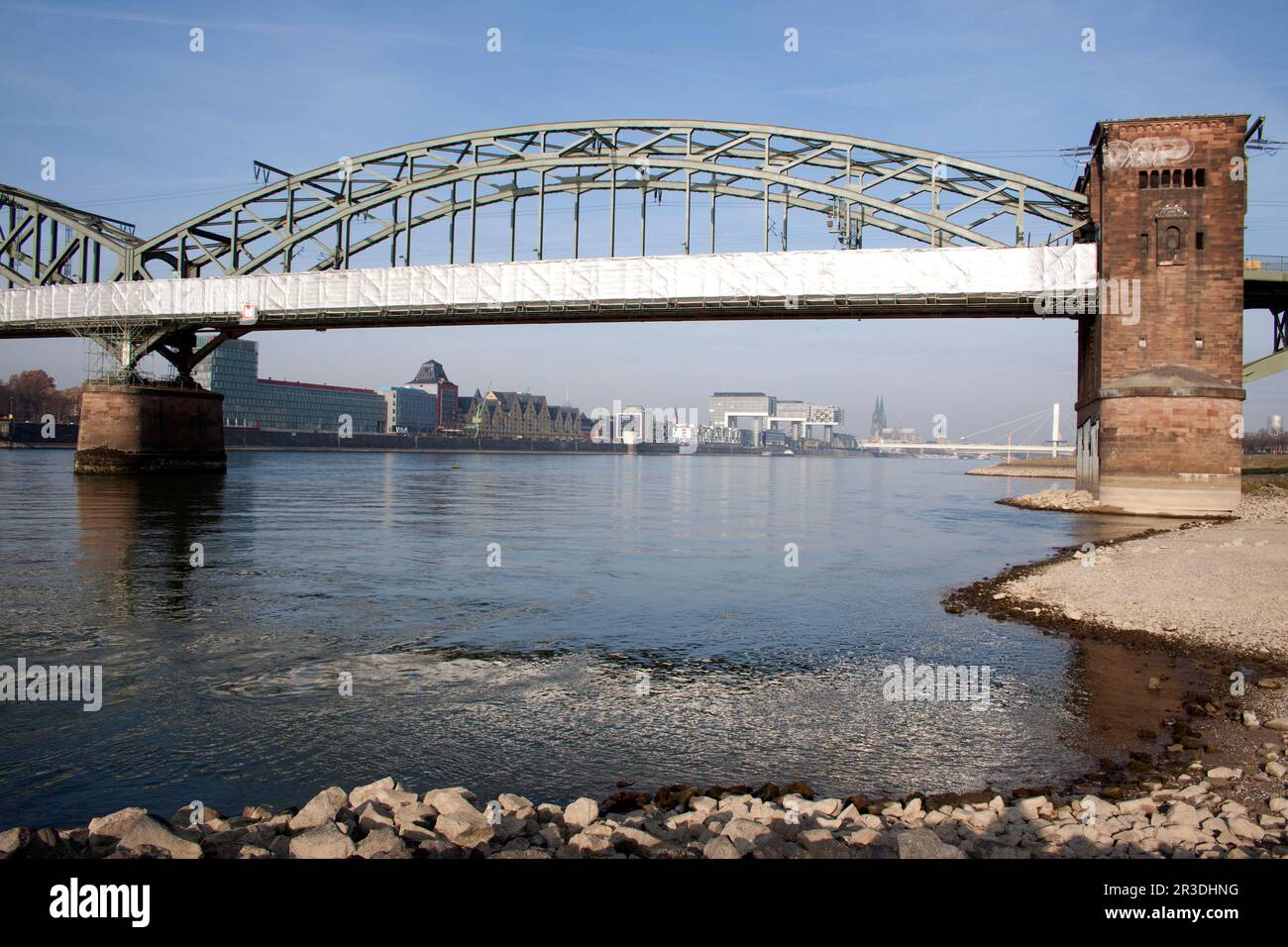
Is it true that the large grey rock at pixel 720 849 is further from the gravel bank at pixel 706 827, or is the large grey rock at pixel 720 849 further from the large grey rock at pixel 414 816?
the large grey rock at pixel 414 816

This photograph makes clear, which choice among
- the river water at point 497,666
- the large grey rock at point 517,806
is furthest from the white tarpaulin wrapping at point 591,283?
the large grey rock at point 517,806

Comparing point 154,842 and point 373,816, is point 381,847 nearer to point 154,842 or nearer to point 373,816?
point 373,816

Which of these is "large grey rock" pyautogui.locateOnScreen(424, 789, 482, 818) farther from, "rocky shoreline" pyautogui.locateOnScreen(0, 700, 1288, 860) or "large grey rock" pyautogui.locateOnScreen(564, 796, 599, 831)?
"large grey rock" pyautogui.locateOnScreen(564, 796, 599, 831)

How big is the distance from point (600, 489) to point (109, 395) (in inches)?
1226

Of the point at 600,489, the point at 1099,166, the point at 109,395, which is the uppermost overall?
the point at 1099,166

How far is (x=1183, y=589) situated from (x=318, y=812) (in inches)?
666

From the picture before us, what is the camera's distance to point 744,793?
7.67 m

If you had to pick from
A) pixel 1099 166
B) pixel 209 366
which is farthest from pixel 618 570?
pixel 209 366

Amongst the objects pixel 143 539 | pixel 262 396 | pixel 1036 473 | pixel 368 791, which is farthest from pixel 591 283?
pixel 262 396

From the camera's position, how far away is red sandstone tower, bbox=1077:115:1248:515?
1533 inches

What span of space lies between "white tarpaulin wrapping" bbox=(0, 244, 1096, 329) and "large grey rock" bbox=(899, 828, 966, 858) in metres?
42.4

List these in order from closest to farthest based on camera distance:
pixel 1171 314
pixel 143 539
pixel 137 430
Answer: pixel 143 539 < pixel 1171 314 < pixel 137 430

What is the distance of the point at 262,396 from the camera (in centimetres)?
17862
